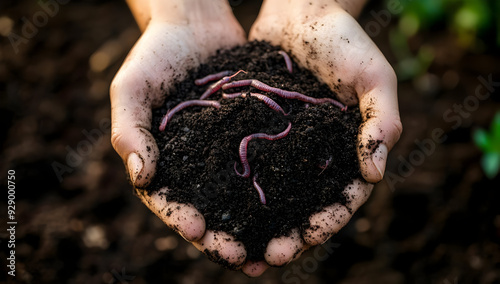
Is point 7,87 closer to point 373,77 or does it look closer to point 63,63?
point 63,63

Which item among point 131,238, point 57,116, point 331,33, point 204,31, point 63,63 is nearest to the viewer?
point 331,33

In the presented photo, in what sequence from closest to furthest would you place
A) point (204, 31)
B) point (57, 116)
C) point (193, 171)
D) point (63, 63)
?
point (193, 171), point (204, 31), point (57, 116), point (63, 63)

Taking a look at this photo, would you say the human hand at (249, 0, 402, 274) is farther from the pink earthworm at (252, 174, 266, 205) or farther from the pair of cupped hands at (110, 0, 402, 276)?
the pink earthworm at (252, 174, 266, 205)

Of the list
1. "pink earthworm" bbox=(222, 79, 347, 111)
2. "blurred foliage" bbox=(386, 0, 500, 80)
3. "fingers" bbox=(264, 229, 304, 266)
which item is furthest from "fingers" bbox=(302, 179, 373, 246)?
"blurred foliage" bbox=(386, 0, 500, 80)

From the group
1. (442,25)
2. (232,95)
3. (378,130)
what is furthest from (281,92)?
(442,25)

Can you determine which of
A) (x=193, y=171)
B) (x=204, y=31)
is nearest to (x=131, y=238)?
(x=193, y=171)

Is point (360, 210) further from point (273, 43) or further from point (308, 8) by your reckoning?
point (308, 8)

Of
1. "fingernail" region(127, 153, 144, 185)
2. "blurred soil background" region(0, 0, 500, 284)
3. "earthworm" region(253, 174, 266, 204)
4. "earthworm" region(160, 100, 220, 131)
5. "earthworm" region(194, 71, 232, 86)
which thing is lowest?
"blurred soil background" region(0, 0, 500, 284)
